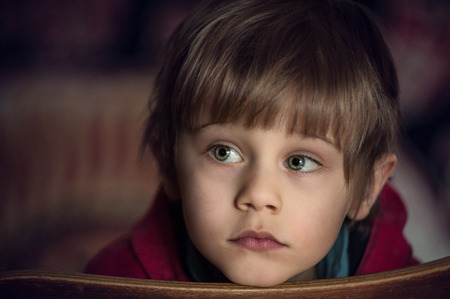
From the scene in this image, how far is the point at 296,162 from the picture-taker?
61 centimetres

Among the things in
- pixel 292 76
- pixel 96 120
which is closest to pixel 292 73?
pixel 292 76

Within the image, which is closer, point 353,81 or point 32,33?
point 353,81

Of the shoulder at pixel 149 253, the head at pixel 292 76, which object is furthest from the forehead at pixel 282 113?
the shoulder at pixel 149 253

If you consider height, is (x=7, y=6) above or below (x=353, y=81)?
below

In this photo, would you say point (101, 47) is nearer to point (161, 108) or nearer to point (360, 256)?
point (161, 108)

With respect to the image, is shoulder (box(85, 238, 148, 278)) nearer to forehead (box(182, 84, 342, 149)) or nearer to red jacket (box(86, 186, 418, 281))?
red jacket (box(86, 186, 418, 281))

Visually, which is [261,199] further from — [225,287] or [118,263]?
[118,263]

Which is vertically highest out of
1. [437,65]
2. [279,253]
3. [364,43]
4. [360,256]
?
[364,43]

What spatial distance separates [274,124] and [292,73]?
61 millimetres

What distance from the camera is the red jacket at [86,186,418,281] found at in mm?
793

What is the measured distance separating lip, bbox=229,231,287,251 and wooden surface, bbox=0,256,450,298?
111mm

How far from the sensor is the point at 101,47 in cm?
124

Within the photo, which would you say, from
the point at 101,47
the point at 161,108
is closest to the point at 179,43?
the point at 161,108

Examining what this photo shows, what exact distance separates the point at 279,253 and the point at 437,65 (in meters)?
0.70
